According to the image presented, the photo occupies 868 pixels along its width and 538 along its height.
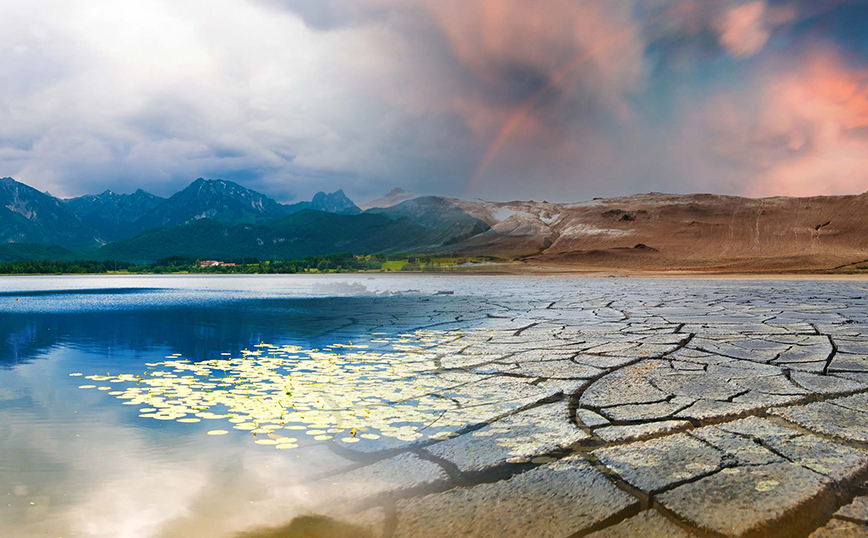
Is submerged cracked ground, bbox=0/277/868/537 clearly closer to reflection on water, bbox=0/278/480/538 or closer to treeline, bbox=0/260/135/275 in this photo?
reflection on water, bbox=0/278/480/538

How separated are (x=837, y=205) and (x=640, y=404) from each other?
318 feet

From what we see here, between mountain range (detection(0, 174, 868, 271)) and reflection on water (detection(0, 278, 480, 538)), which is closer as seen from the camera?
reflection on water (detection(0, 278, 480, 538))

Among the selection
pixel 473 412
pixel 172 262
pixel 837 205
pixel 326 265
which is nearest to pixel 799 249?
pixel 837 205

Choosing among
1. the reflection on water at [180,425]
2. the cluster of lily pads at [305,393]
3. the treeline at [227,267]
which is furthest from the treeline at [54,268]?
the cluster of lily pads at [305,393]

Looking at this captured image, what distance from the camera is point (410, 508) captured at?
2590 millimetres

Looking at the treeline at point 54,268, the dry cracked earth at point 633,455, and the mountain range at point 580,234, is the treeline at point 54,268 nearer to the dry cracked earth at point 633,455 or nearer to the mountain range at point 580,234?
the mountain range at point 580,234

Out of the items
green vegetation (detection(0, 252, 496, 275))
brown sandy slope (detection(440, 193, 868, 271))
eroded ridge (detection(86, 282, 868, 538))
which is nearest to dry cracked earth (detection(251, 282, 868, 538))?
eroded ridge (detection(86, 282, 868, 538))

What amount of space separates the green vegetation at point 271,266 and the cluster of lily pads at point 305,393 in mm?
51371

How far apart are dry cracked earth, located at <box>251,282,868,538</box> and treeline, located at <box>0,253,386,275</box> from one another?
194 ft

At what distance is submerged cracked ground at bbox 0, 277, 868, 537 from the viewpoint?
253 centimetres

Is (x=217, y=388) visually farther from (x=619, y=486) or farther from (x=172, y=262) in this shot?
(x=172, y=262)

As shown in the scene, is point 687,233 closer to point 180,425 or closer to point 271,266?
point 271,266

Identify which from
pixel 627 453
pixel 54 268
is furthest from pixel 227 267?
pixel 627 453

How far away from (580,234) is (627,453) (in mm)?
89223
